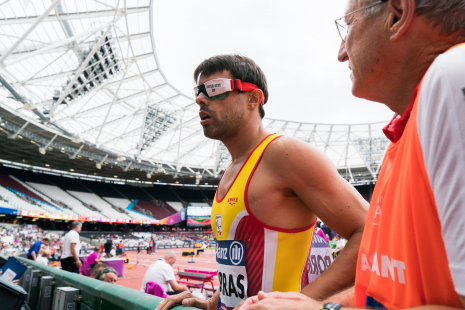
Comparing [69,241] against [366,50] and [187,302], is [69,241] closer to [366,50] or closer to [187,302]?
[187,302]

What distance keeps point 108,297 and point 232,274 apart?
1098 millimetres

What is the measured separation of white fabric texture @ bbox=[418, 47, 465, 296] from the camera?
490mm

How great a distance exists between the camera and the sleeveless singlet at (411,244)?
1.97 ft

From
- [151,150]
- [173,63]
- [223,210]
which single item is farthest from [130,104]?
[223,210]

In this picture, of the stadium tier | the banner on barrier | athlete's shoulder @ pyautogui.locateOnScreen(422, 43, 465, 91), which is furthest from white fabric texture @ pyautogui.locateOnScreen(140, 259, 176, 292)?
the stadium tier

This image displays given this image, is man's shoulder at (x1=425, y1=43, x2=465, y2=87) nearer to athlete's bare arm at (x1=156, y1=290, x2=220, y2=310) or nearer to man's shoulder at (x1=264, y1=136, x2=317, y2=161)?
man's shoulder at (x1=264, y1=136, x2=317, y2=161)

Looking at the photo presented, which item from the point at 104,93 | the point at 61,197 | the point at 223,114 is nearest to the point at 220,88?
the point at 223,114

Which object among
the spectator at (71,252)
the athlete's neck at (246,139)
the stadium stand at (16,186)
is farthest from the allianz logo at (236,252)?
the stadium stand at (16,186)

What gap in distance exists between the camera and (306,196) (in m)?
1.42

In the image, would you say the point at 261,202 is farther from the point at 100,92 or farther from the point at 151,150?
the point at 151,150

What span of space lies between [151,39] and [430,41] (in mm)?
19690

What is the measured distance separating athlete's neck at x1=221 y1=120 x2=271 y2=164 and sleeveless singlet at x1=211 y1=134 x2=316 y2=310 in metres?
0.28

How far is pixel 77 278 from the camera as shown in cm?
300

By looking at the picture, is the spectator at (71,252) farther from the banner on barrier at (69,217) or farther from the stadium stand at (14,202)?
the stadium stand at (14,202)
